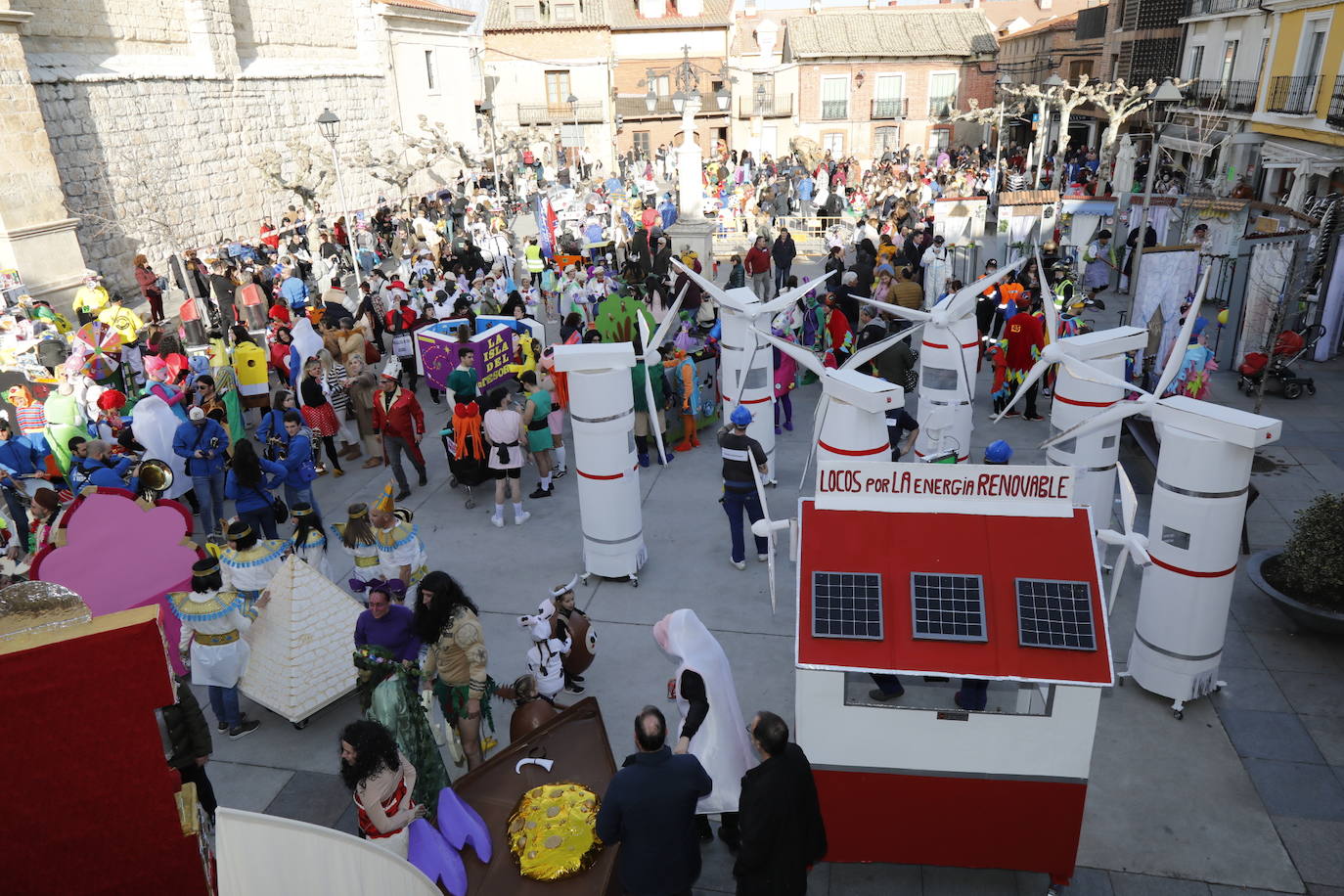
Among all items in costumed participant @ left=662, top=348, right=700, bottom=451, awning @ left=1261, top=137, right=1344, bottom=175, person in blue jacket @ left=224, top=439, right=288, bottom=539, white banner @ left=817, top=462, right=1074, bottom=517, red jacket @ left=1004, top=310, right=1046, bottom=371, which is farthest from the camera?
awning @ left=1261, top=137, right=1344, bottom=175

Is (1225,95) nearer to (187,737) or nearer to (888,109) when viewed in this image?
(888,109)

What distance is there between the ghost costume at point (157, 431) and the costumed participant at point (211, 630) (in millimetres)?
4084

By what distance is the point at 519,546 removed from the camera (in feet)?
32.9

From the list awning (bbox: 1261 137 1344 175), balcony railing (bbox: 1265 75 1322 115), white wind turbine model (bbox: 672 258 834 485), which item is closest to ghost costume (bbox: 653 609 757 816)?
white wind turbine model (bbox: 672 258 834 485)

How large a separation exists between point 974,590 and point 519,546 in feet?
19.8

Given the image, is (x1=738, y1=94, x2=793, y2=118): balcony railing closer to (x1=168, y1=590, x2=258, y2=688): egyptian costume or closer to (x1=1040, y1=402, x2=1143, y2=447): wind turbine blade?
(x1=1040, y1=402, x2=1143, y2=447): wind turbine blade

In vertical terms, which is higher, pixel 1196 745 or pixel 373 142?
pixel 373 142

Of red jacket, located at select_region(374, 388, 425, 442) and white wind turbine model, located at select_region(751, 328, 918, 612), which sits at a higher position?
white wind turbine model, located at select_region(751, 328, 918, 612)

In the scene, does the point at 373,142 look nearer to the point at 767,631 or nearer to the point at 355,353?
the point at 355,353

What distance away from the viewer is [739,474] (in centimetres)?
885

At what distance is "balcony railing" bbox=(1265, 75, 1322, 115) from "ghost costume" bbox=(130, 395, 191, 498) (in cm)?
2814

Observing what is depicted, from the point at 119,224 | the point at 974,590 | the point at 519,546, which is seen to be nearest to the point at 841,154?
the point at 119,224

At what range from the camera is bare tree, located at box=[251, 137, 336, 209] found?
24.8 meters

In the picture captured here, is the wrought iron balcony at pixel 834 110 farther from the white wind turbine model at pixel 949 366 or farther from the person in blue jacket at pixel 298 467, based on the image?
the person in blue jacket at pixel 298 467
